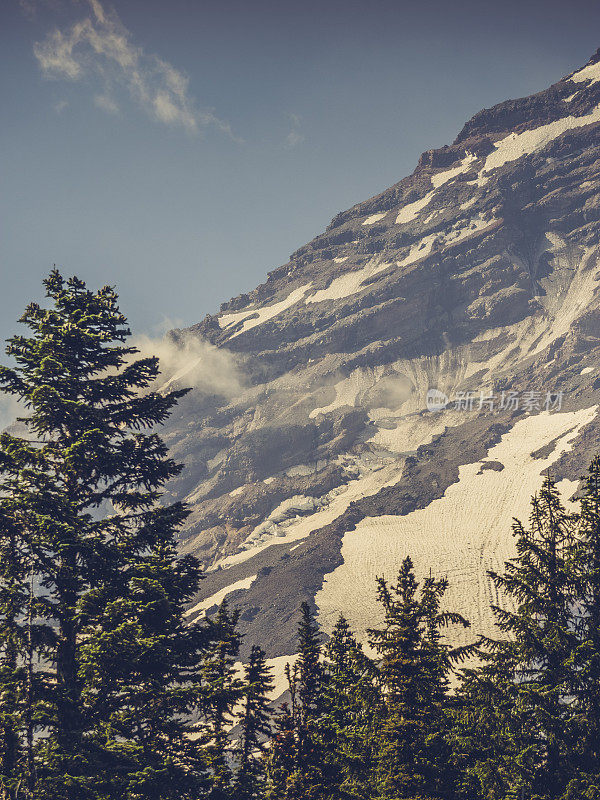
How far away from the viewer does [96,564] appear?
535 inches

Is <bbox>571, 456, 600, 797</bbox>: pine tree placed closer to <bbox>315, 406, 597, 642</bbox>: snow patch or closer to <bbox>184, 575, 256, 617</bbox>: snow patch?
<bbox>315, 406, 597, 642</bbox>: snow patch

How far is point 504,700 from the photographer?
50.2ft

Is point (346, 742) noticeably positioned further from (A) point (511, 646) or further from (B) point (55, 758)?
(B) point (55, 758)

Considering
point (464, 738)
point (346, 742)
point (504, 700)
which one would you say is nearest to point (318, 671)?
point (346, 742)

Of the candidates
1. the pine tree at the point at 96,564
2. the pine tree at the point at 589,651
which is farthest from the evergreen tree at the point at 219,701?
the pine tree at the point at 589,651

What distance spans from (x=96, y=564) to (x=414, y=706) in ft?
26.6

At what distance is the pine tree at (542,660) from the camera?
14.5 metres

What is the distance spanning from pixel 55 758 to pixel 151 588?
3.51 metres

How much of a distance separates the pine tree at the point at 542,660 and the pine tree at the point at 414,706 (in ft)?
4.61

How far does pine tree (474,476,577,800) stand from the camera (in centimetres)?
1447

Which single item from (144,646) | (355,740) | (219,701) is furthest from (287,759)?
(144,646)

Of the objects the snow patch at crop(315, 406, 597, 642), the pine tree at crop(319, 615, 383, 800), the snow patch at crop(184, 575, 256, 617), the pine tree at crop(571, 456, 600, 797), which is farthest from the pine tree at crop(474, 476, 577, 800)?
the snow patch at crop(184, 575, 256, 617)

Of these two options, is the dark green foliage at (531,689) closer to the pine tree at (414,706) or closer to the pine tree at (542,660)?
the pine tree at (542,660)

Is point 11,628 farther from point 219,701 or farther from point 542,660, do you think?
point 542,660
